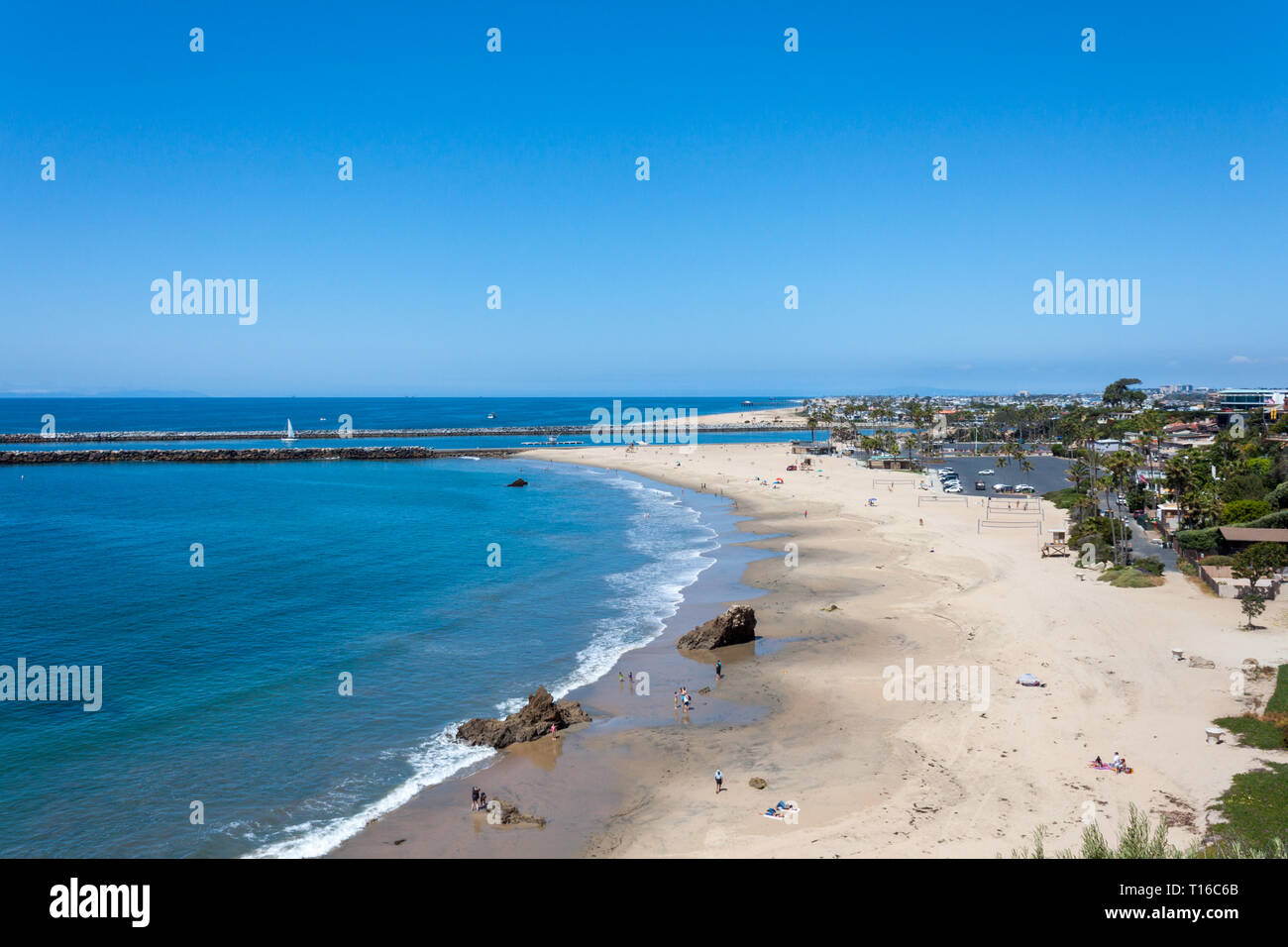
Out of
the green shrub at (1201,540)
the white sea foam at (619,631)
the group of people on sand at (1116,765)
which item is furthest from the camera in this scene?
the green shrub at (1201,540)

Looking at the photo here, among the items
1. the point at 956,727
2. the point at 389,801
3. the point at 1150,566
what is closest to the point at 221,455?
the point at 389,801

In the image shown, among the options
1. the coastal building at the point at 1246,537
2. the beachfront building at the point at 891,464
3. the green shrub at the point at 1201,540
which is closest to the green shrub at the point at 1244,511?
the green shrub at the point at 1201,540

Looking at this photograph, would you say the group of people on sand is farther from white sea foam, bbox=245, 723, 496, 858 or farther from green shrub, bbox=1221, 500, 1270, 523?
green shrub, bbox=1221, 500, 1270, 523

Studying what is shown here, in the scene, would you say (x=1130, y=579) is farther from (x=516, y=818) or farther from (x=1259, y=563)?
(x=516, y=818)

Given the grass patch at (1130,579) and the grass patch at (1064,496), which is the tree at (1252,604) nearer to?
the grass patch at (1130,579)
